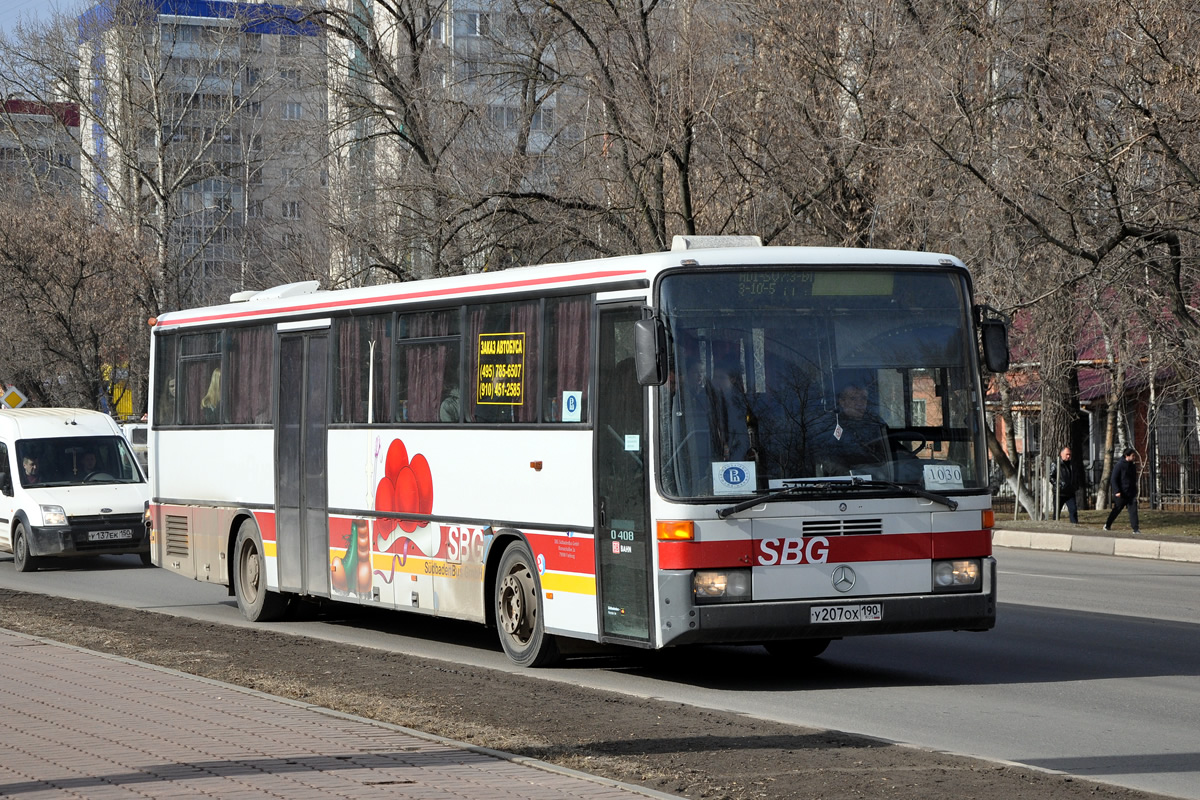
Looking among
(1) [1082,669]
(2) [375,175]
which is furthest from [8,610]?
(2) [375,175]

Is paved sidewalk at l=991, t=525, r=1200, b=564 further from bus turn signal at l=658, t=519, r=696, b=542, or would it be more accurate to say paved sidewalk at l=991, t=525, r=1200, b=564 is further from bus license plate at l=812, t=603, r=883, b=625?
bus turn signal at l=658, t=519, r=696, b=542

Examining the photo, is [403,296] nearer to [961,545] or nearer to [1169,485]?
[961,545]

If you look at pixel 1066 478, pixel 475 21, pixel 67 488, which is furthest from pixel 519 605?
pixel 1066 478

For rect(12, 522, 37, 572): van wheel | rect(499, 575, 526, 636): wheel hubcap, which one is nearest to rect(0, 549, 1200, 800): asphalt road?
rect(499, 575, 526, 636): wheel hubcap

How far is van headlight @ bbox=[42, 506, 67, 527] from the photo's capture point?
23453mm

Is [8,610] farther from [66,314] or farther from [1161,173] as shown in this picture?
[66,314]

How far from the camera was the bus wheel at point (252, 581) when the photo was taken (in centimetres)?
1667

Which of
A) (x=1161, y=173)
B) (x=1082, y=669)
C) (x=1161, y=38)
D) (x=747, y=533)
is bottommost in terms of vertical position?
(x=1082, y=669)

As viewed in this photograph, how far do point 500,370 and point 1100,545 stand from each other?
16268 mm

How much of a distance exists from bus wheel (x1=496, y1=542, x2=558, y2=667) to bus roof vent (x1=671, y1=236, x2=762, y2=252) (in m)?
2.53

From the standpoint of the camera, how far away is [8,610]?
17.3 m

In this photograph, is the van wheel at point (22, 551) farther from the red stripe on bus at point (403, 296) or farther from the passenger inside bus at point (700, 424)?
the passenger inside bus at point (700, 424)

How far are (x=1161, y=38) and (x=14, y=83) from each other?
139 ft

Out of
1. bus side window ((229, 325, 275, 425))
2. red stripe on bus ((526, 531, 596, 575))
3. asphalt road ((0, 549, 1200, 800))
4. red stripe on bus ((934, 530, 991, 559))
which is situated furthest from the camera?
bus side window ((229, 325, 275, 425))
